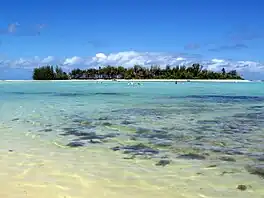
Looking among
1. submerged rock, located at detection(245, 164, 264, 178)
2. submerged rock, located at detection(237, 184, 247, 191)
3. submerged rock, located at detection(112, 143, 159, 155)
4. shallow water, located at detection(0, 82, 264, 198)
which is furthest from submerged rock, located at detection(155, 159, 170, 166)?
submerged rock, located at detection(237, 184, 247, 191)

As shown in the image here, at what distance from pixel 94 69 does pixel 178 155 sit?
137 metres

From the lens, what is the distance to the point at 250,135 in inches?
412

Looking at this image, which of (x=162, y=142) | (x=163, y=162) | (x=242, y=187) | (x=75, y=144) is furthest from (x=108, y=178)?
(x=162, y=142)

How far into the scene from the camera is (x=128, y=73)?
139 metres

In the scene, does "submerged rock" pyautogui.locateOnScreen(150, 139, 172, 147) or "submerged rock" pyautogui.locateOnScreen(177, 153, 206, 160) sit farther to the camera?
"submerged rock" pyautogui.locateOnScreen(150, 139, 172, 147)

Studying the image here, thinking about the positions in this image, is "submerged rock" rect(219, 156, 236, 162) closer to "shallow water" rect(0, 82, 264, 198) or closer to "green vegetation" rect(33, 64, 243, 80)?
"shallow water" rect(0, 82, 264, 198)

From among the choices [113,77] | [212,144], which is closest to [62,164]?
[212,144]

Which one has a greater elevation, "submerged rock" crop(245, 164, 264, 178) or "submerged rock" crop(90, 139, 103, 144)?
"submerged rock" crop(245, 164, 264, 178)

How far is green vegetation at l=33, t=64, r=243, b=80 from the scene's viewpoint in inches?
5423

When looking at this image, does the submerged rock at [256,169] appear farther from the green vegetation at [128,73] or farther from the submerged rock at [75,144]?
the green vegetation at [128,73]

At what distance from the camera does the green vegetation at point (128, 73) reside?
452ft

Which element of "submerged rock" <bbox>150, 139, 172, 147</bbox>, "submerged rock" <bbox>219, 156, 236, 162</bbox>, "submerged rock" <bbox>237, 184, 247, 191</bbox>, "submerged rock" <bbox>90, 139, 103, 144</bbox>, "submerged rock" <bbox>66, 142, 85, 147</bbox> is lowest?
"submerged rock" <bbox>66, 142, 85, 147</bbox>

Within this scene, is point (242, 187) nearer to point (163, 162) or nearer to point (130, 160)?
point (163, 162)

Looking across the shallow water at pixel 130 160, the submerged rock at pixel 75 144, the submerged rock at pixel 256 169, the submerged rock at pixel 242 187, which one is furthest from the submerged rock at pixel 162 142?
the submerged rock at pixel 242 187
